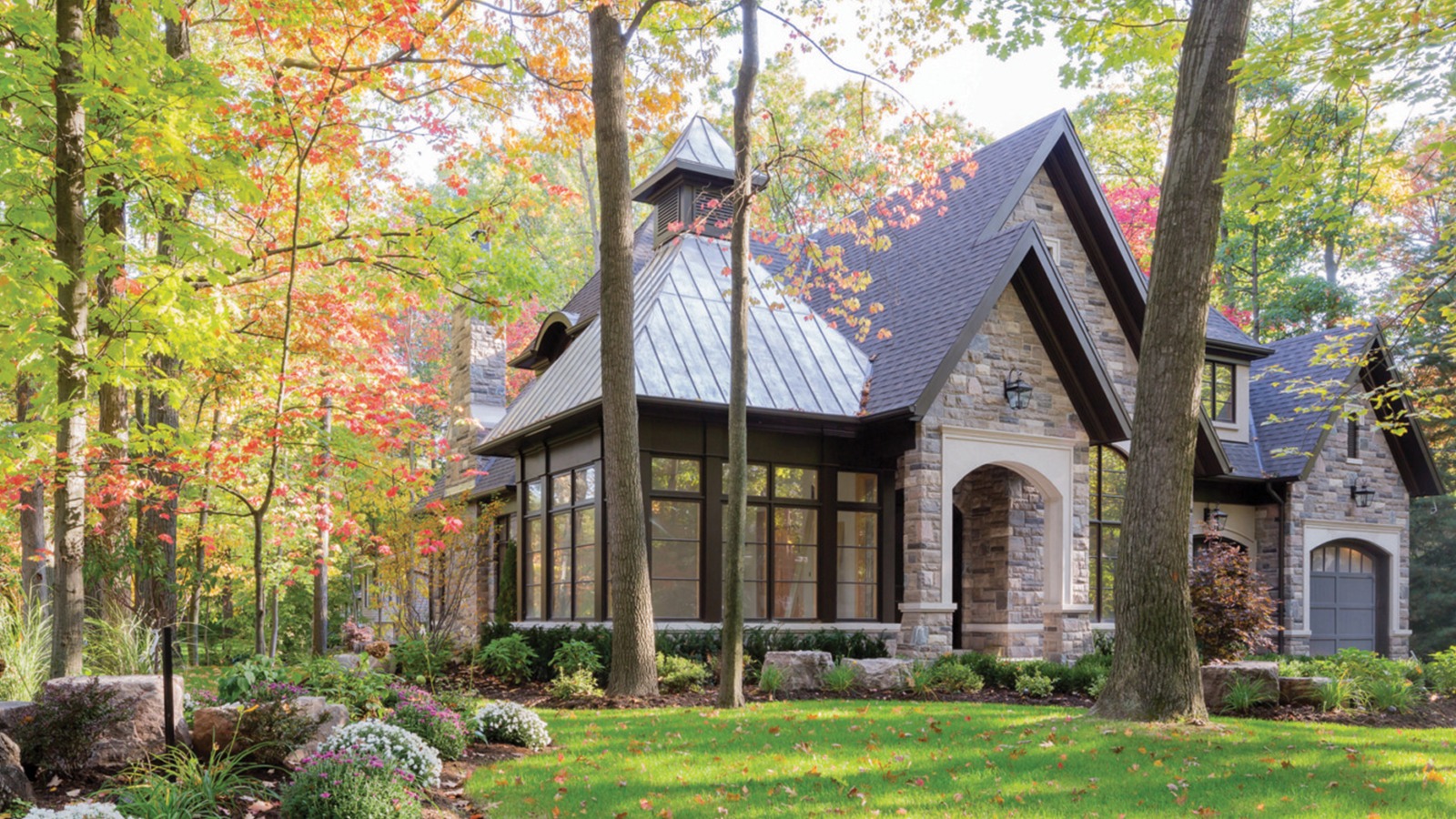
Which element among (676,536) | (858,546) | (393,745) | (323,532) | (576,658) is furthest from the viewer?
(323,532)

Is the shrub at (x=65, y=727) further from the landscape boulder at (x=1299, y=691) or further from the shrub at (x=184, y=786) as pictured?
the landscape boulder at (x=1299, y=691)

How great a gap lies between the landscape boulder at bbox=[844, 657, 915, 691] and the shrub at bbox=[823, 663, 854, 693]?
10 centimetres

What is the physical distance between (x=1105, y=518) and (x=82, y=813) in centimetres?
1451

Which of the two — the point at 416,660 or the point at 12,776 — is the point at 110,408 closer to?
the point at 416,660

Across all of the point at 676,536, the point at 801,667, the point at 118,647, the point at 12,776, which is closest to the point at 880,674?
the point at 801,667

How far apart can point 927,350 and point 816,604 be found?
3.50 m

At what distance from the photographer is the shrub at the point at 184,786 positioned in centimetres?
502

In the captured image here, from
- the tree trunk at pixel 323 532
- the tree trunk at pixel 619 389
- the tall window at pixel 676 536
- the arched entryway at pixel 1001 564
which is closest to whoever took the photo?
the tree trunk at pixel 619 389

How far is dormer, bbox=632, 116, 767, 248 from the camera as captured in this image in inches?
658

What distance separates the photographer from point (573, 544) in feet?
46.8

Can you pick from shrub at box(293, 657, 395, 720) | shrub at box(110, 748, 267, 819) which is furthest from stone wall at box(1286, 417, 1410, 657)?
shrub at box(110, 748, 267, 819)

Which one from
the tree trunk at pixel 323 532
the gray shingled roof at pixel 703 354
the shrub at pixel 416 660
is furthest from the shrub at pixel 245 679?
the gray shingled roof at pixel 703 354

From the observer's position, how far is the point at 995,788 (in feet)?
21.0

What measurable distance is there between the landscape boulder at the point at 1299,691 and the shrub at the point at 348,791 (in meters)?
8.88
